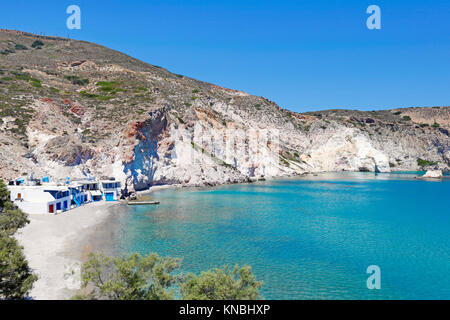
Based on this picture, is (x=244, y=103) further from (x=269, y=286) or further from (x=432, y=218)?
(x=269, y=286)

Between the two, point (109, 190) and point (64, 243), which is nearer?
point (64, 243)

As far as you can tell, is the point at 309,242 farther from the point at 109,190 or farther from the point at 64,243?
the point at 109,190

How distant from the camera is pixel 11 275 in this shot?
13867 mm

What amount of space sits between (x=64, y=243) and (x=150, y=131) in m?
41.9

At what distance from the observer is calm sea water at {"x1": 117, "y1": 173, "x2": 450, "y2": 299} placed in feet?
63.6

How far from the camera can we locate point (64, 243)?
25.8 meters

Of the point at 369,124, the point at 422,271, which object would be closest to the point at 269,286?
the point at 422,271

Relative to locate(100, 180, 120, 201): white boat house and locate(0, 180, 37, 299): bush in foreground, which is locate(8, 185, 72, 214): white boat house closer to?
locate(100, 180, 120, 201): white boat house

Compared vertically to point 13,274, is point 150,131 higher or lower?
higher

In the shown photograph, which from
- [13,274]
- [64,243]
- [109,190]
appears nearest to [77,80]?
[109,190]

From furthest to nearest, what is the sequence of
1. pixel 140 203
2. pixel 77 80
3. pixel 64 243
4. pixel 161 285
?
pixel 77 80 → pixel 140 203 → pixel 64 243 → pixel 161 285

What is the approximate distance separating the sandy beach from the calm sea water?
2.24 metres

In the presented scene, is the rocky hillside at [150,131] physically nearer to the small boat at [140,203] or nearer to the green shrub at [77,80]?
the green shrub at [77,80]

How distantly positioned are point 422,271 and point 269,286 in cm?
1149
